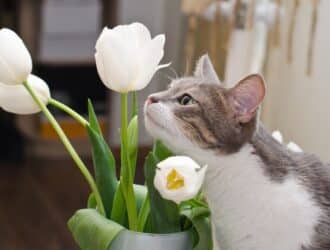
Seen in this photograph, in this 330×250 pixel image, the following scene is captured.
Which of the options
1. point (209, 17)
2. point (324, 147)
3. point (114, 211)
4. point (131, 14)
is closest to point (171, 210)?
point (114, 211)

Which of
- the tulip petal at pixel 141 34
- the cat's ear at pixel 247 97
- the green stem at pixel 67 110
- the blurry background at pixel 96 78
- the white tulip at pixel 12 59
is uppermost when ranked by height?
the tulip petal at pixel 141 34

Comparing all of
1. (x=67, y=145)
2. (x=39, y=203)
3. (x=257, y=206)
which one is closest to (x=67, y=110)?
(x=67, y=145)

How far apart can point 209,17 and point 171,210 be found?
150 cm

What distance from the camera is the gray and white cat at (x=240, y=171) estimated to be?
82 cm

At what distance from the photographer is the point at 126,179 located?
2.85 feet

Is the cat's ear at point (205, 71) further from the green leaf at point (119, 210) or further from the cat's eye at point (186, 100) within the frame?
the green leaf at point (119, 210)

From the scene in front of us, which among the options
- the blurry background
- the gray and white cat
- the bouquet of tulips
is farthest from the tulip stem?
the blurry background

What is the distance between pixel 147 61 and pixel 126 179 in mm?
145

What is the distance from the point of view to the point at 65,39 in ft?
9.70

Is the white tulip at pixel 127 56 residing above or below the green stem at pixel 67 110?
above

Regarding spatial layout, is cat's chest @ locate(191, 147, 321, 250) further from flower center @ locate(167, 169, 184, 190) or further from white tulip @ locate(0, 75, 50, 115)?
white tulip @ locate(0, 75, 50, 115)

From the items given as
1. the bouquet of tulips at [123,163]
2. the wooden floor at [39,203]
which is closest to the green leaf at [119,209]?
the bouquet of tulips at [123,163]

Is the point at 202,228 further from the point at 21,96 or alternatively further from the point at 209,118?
the point at 21,96

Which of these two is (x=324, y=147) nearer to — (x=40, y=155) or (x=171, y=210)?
(x=171, y=210)
